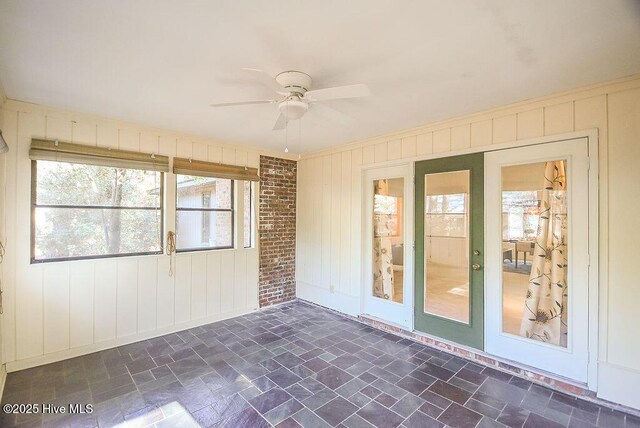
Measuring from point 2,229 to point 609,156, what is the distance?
5697 millimetres

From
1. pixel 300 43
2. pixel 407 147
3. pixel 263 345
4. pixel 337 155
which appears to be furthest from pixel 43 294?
pixel 407 147

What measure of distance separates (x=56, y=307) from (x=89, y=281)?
37 centimetres

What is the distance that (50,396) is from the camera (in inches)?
101

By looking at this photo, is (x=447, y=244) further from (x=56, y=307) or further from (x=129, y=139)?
(x=56, y=307)

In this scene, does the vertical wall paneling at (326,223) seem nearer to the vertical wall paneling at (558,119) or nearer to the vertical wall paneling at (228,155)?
the vertical wall paneling at (228,155)

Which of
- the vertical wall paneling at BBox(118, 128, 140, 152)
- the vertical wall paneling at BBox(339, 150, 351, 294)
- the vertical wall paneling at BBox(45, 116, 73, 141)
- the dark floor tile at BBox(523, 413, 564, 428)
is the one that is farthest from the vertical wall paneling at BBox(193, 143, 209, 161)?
the dark floor tile at BBox(523, 413, 564, 428)

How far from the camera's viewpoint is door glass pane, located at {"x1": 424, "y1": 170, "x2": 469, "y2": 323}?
3447mm

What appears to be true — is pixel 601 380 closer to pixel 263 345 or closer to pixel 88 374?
pixel 263 345

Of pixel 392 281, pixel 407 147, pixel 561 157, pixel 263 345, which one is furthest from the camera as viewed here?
pixel 392 281

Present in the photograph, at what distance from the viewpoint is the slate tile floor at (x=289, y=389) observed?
2.30 metres

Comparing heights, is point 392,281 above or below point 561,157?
below

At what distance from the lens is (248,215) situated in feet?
16.2

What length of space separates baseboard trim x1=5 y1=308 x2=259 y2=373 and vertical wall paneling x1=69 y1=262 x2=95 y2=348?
0.26 feet

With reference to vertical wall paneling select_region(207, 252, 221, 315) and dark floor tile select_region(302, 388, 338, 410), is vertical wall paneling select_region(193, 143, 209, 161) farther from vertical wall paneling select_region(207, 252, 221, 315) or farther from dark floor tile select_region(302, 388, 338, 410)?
dark floor tile select_region(302, 388, 338, 410)
